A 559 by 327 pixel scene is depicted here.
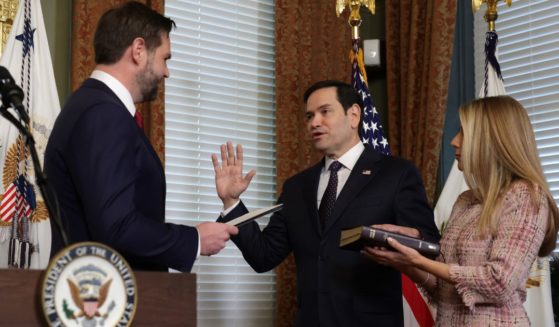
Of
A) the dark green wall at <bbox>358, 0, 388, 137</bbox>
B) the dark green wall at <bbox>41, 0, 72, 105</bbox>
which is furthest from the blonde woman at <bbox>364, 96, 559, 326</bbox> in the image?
the dark green wall at <bbox>358, 0, 388, 137</bbox>

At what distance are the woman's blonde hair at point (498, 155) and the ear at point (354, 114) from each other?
1.15m

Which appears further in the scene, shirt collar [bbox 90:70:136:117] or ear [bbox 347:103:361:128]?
ear [bbox 347:103:361:128]

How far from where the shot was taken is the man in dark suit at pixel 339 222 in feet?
11.1

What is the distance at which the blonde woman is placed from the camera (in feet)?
8.57

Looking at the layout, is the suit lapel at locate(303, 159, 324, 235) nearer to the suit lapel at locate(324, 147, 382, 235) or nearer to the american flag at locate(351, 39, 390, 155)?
the suit lapel at locate(324, 147, 382, 235)

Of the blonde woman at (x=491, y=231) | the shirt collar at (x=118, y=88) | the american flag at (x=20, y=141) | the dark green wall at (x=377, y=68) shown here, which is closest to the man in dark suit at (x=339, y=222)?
the blonde woman at (x=491, y=231)

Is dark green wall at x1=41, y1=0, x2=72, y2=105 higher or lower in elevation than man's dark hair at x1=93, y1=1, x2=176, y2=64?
higher

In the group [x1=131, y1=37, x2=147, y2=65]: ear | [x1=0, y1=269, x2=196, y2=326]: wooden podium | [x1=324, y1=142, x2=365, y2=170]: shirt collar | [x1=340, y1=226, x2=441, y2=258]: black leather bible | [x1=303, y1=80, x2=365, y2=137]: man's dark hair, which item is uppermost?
[x1=303, y1=80, x2=365, y2=137]: man's dark hair

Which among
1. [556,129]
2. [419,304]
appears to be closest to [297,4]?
[556,129]

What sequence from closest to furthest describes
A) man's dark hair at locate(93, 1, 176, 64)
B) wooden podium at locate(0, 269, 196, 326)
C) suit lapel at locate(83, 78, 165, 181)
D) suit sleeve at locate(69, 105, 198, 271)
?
wooden podium at locate(0, 269, 196, 326) → suit sleeve at locate(69, 105, 198, 271) → suit lapel at locate(83, 78, 165, 181) → man's dark hair at locate(93, 1, 176, 64)

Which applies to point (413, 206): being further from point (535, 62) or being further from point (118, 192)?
point (535, 62)

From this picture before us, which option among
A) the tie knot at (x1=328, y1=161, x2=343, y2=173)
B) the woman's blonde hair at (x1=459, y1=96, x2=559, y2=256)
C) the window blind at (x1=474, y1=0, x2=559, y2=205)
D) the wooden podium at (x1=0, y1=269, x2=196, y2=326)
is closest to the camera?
the wooden podium at (x1=0, y1=269, x2=196, y2=326)

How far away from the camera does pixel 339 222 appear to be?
11.5 feet

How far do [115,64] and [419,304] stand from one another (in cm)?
254
